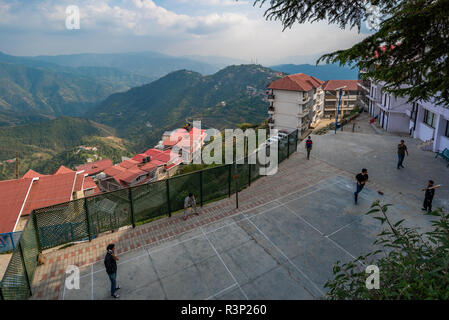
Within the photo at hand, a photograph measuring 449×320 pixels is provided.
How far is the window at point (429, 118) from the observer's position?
70.6 ft

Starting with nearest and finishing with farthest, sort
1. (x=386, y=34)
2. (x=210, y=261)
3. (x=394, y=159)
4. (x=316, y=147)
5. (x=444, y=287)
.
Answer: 1. (x=444, y=287)
2. (x=386, y=34)
3. (x=210, y=261)
4. (x=394, y=159)
5. (x=316, y=147)

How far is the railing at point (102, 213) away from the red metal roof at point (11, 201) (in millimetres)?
18746

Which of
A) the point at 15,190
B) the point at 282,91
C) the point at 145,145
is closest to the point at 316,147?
the point at 15,190

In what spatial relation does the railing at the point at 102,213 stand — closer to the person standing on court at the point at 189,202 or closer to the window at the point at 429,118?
the person standing on court at the point at 189,202

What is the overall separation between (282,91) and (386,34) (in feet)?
168

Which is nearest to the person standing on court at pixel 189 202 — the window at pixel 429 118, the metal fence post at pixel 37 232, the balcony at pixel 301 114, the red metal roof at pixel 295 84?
the metal fence post at pixel 37 232

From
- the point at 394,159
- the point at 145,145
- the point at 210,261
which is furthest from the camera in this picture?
the point at 145,145

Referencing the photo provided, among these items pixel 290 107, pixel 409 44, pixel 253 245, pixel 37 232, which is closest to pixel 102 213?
pixel 37 232

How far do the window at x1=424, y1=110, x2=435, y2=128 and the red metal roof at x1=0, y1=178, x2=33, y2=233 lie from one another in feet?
116

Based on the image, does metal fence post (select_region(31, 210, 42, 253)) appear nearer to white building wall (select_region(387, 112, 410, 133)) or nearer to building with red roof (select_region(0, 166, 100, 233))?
building with red roof (select_region(0, 166, 100, 233))

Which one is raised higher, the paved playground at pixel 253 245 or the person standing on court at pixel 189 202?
the person standing on court at pixel 189 202

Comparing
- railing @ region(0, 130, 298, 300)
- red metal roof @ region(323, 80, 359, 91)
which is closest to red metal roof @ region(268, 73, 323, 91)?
red metal roof @ region(323, 80, 359, 91)

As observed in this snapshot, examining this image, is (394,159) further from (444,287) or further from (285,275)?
(444,287)

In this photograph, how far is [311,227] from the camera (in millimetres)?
10086
